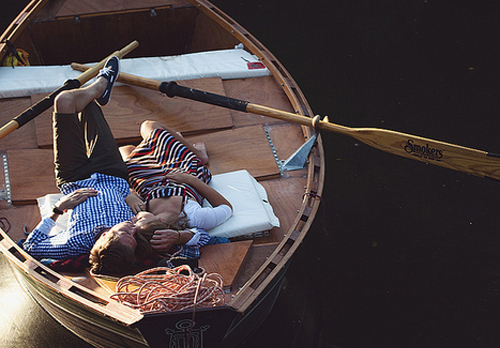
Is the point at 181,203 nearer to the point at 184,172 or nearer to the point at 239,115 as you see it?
the point at 184,172

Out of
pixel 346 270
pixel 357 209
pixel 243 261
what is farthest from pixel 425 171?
pixel 243 261

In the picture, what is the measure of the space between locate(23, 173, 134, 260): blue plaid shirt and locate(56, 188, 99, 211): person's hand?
0.02 meters

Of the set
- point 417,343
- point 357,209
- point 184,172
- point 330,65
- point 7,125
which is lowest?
point 417,343

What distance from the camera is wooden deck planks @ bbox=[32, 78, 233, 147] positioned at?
3611mm

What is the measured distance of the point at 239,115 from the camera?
3.81 meters

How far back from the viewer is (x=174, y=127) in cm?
371

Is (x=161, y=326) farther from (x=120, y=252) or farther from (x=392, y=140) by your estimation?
(x=392, y=140)

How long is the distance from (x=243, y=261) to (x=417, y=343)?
4.46 feet

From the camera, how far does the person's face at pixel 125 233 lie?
2424 millimetres

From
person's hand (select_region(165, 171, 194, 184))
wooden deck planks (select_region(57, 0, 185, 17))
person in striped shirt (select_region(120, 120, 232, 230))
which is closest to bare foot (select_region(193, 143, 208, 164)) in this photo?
person in striped shirt (select_region(120, 120, 232, 230))

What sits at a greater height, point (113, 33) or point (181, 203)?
point (113, 33)

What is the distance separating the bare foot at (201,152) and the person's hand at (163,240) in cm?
91

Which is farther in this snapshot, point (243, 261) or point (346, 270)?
point (346, 270)

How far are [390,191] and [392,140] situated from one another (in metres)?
1.26
